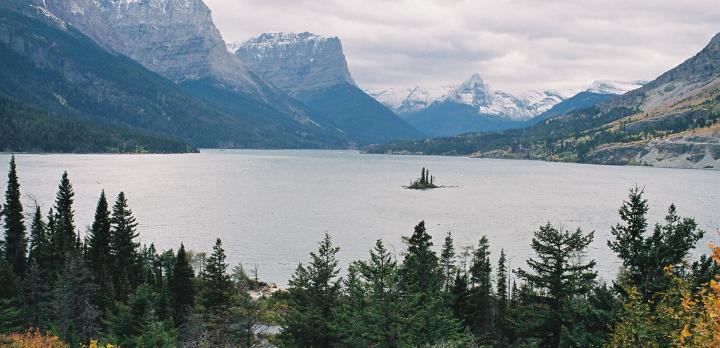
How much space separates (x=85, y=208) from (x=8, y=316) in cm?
11280

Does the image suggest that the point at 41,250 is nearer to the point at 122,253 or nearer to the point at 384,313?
the point at 122,253

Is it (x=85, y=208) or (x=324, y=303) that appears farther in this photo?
(x=85, y=208)

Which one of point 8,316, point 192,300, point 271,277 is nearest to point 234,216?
point 271,277

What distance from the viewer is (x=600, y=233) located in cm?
13738

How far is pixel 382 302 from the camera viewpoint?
128 feet

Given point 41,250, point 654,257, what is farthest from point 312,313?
point 41,250

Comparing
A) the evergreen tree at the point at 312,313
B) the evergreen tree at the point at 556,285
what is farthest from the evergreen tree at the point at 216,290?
the evergreen tree at the point at 556,285

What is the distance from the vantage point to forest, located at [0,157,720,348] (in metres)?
35.7

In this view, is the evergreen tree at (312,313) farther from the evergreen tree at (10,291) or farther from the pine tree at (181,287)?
the evergreen tree at (10,291)

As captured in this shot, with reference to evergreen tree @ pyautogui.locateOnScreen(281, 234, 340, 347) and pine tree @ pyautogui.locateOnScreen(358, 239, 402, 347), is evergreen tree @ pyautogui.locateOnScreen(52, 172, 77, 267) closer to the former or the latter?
evergreen tree @ pyautogui.locateOnScreen(281, 234, 340, 347)

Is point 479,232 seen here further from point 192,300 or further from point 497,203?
point 192,300

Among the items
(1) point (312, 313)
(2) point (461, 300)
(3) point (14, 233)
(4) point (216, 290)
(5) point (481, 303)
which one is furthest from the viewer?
(3) point (14, 233)

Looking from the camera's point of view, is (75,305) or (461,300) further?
(75,305)

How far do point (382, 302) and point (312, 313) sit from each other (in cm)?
836
